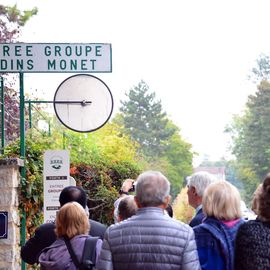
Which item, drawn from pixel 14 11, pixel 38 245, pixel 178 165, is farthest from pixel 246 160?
pixel 38 245

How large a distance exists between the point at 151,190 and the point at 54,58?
4.46 m

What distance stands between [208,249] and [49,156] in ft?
14.1

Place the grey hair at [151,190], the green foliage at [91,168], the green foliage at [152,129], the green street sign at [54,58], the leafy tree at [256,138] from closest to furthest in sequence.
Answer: the grey hair at [151,190]
the green street sign at [54,58]
the green foliage at [91,168]
the leafy tree at [256,138]
the green foliage at [152,129]

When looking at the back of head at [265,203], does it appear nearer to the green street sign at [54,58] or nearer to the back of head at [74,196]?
the back of head at [74,196]

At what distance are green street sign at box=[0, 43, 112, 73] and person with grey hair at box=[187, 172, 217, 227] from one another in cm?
313

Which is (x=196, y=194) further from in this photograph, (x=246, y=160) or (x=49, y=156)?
(x=246, y=160)

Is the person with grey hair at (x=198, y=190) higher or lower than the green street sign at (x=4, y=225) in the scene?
higher

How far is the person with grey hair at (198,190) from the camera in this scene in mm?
6391

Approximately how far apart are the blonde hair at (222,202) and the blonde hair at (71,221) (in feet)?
3.13

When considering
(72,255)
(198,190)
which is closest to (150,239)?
(72,255)

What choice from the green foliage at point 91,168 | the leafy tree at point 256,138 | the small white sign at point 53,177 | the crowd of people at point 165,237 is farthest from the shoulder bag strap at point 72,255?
the leafy tree at point 256,138

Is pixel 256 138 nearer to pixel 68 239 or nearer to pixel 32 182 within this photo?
pixel 32 182

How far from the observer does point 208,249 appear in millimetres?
5555

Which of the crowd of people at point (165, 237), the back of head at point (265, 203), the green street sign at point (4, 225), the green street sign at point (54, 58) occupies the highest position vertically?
the green street sign at point (54, 58)
